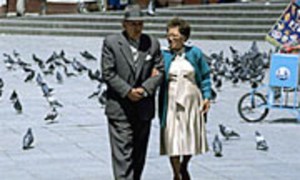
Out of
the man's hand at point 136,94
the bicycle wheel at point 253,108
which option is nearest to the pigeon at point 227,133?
the bicycle wheel at point 253,108

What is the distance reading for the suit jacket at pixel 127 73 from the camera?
7.94 m

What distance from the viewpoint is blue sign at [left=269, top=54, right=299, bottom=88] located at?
1326 centimetres

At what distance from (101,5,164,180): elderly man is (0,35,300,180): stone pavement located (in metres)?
1.81

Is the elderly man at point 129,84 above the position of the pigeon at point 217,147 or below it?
above

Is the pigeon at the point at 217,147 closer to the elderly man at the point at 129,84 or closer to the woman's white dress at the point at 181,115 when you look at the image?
the woman's white dress at the point at 181,115

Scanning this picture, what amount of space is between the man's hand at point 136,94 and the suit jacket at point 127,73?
0.03m

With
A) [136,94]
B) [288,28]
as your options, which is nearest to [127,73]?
[136,94]

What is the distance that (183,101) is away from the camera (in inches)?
326

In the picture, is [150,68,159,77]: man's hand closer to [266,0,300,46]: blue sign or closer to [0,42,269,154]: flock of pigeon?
[0,42,269,154]: flock of pigeon

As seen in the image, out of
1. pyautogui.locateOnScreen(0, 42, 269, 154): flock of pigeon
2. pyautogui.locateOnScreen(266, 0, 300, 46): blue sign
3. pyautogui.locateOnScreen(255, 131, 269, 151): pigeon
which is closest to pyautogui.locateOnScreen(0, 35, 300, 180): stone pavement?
pyautogui.locateOnScreen(255, 131, 269, 151): pigeon

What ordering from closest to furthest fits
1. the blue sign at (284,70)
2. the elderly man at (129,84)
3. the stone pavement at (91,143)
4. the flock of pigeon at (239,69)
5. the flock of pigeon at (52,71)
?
the elderly man at (129,84)
the stone pavement at (91,143)
the blue sign at (284,70)
the flock of pigeon at (52,71)
the flock of pigeon at (239,69)

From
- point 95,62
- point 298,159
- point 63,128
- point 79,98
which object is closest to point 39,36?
point 95,62

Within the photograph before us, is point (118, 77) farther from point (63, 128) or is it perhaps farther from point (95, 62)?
point (95, 62)

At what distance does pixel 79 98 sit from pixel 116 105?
8159 mm
